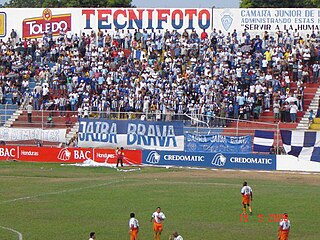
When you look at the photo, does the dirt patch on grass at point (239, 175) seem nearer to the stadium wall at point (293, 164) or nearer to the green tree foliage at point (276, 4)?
the stadium wall at point (293, 164)

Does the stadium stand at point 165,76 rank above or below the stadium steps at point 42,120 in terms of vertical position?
above

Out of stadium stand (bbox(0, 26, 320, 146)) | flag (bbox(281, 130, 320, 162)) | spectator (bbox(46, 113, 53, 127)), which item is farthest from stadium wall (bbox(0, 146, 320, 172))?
stadium stand (bbox(0, 26, 320, 146))

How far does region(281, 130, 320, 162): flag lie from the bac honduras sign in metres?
7.40

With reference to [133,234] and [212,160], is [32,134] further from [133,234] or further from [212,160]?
[133,234]

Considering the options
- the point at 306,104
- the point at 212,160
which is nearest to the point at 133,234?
the point at 212,160

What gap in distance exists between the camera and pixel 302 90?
62344 mm

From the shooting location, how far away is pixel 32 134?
2435 inches

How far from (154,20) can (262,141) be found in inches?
885

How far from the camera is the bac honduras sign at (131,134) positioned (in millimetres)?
58469

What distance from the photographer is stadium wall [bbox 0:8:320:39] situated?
7162 centimetres

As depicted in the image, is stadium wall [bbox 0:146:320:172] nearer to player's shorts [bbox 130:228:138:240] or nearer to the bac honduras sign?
the bac honduras sign

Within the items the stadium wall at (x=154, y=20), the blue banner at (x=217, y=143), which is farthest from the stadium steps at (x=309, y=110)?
the stadium wall at (x=154, y=20)

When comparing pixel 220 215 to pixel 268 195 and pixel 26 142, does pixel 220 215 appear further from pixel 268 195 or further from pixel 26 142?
pixel 26 142

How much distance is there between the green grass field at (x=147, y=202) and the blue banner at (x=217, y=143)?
1.96 metres
